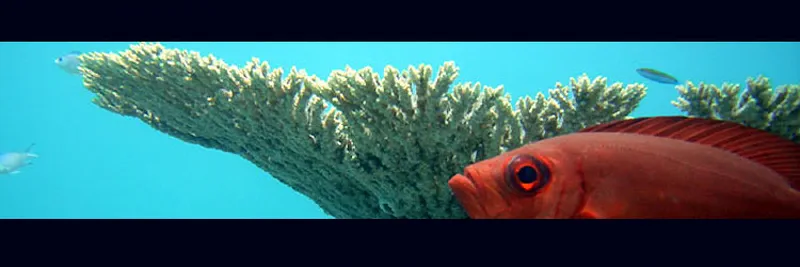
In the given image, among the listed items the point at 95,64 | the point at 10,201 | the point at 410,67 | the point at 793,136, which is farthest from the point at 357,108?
the point at 10,201

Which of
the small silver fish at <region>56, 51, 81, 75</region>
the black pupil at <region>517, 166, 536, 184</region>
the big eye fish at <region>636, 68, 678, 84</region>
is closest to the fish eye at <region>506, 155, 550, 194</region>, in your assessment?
the black pupil at <region>517, 166, 536, 184</region>

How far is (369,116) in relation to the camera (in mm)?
2502

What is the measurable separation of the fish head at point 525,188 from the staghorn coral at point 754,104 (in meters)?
2.53

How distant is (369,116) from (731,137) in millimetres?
1855

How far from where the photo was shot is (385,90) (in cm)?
238

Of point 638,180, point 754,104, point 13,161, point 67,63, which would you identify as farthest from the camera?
point 13,161

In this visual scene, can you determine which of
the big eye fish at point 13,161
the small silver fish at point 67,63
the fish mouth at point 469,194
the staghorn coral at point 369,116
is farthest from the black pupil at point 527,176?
the big eye fish at point 13,161

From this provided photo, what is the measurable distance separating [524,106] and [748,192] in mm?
1587

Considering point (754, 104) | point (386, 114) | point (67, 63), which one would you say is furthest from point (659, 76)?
point (67, 63)

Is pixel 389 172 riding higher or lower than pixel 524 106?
lower

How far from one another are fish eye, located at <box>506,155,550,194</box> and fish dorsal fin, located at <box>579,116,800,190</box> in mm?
361

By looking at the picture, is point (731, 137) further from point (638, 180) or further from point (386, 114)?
point (386, 114)

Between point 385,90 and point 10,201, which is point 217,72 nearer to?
point 385,90

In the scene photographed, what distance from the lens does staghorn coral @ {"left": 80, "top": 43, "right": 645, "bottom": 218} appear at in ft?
7.80
